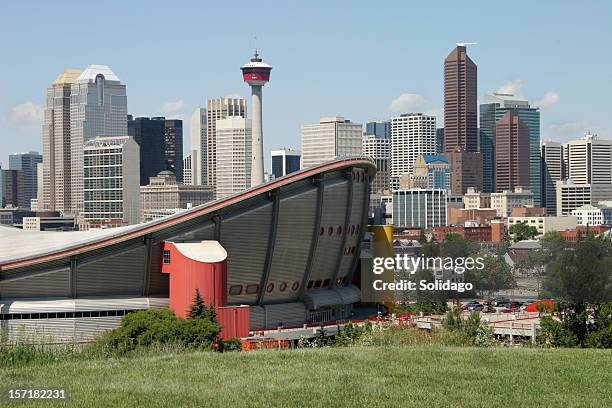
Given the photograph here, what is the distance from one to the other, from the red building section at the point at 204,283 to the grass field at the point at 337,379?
42548mm

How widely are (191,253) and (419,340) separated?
39229mm

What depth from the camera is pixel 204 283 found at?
70.0m

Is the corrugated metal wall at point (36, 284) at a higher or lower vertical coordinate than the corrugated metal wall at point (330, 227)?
lower

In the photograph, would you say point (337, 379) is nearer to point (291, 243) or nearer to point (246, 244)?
point (246, 244)

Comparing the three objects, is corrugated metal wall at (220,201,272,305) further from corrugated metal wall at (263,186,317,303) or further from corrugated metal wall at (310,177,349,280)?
corrugated metal wall at (310,177,349,280)

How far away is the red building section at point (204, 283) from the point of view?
69.4 metres

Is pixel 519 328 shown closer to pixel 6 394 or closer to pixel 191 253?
pixel 191 253

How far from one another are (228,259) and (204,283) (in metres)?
5.40

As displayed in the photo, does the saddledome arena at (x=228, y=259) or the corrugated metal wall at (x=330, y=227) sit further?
the corrugated metal wall at (x=330, y=227)

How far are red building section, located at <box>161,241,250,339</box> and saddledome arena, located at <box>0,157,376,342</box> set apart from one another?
97.7 inches

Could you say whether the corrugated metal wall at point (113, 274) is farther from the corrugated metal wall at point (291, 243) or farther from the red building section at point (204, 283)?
the corrugated metal wall at point (291, 243)

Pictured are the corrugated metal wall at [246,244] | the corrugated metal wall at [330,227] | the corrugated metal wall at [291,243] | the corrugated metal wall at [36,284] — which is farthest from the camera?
the corrugated metal wall at [330,227]

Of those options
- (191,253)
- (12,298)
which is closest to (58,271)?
(12,298)

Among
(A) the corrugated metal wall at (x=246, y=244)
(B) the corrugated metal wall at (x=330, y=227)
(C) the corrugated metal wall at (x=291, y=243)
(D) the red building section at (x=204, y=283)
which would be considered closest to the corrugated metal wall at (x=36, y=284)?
(D) the red building section at (x=204, y=283)
